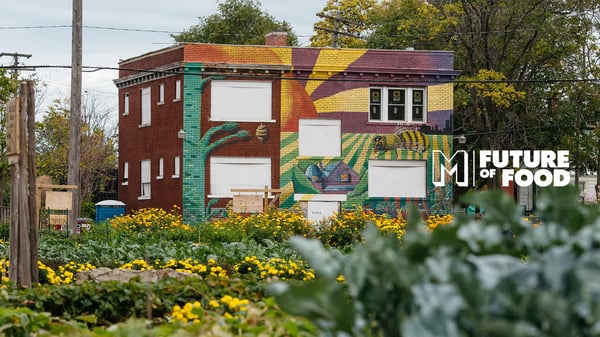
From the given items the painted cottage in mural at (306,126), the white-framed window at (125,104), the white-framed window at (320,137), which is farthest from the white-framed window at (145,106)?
the white-framed window at (320,137)

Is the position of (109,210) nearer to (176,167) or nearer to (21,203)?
(176,167)

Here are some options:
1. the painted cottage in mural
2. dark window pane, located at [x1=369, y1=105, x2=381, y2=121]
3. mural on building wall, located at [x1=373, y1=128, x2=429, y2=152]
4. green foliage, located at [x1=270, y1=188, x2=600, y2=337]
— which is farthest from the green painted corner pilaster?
green foliage, located at [x1=270, y1=188, x2=600, y2=337]

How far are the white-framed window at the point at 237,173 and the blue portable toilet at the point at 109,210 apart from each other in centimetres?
627

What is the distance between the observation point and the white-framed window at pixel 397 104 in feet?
147

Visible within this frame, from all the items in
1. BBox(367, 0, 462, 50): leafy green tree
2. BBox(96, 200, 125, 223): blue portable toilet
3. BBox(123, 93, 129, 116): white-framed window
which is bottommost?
BBox(96, 200, 125, 223): blue portable toilet

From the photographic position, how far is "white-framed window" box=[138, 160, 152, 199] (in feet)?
155

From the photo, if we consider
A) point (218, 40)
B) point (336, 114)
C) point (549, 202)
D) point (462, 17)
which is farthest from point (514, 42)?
point (549, 202)

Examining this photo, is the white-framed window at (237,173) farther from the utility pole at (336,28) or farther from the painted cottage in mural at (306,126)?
the utility pole at (336,28)

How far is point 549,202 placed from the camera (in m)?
3.87

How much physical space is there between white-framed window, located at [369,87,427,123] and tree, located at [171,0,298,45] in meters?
26.5

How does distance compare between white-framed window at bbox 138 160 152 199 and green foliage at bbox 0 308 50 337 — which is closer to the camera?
green foliage at bbox 0 308 50 337

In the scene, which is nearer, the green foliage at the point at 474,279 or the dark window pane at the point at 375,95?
the green foliage at the point at 474,279

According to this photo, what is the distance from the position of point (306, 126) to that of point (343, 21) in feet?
A: 60.1

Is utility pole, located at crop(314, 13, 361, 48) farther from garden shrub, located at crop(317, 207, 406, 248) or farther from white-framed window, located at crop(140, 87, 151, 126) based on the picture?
garden shrub, located at crop(317, 207, 406, 248)
